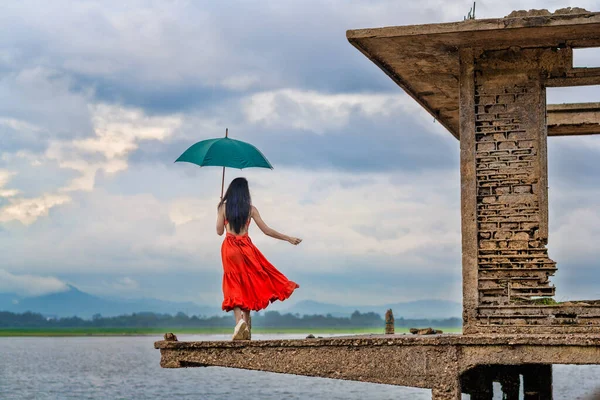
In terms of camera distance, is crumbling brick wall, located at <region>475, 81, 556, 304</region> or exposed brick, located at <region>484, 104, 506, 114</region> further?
exposed brick, located at <region>484, 104, 506, 114</region>

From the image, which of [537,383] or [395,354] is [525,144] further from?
[537,383]

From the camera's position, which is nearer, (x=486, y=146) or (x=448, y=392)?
(x=448, y=392)

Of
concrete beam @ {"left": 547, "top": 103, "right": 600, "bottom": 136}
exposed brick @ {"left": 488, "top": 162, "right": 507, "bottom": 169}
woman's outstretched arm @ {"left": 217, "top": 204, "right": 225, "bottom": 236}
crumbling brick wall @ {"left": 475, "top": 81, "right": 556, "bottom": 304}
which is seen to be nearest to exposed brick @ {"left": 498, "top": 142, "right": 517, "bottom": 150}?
crumbling brick wall @ {"left": 475, "top": 81, "right": 556, "bottom": 304}

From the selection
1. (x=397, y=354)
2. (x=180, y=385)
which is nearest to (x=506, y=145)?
(x=397, y=354)

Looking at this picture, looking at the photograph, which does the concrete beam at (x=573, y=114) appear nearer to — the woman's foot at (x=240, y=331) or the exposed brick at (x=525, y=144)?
the exposed brick at (x=525, y=144)

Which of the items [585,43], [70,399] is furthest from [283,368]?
[70,399]

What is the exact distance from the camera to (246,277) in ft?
40.6

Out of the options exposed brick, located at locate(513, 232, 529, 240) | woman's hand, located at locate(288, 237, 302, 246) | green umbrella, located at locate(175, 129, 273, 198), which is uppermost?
green umbrella, located at locate(175, 129, 273, 198)

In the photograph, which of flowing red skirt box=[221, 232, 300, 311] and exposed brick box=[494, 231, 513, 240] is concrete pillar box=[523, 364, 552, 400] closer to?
exposed brick box=[494, 231, 513, 240]

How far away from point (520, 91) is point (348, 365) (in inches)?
163

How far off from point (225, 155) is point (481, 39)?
Result: 3.49 metres

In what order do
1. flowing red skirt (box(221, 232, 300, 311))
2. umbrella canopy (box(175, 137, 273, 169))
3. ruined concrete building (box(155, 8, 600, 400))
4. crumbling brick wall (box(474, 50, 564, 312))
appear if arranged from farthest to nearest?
crumbling brick wall (box(474, 50, 564, 312)) → umbrella canopy (box(175, 137, 273, 169)) → flowing red skirt (box(221, 232, 300, 311)) → ruined concrete building (box(155, 8, 600, 400))

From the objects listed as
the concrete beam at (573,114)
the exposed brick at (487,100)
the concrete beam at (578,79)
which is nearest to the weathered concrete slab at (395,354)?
the exposed brick at (487,100)

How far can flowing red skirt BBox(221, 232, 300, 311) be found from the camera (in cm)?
1232
